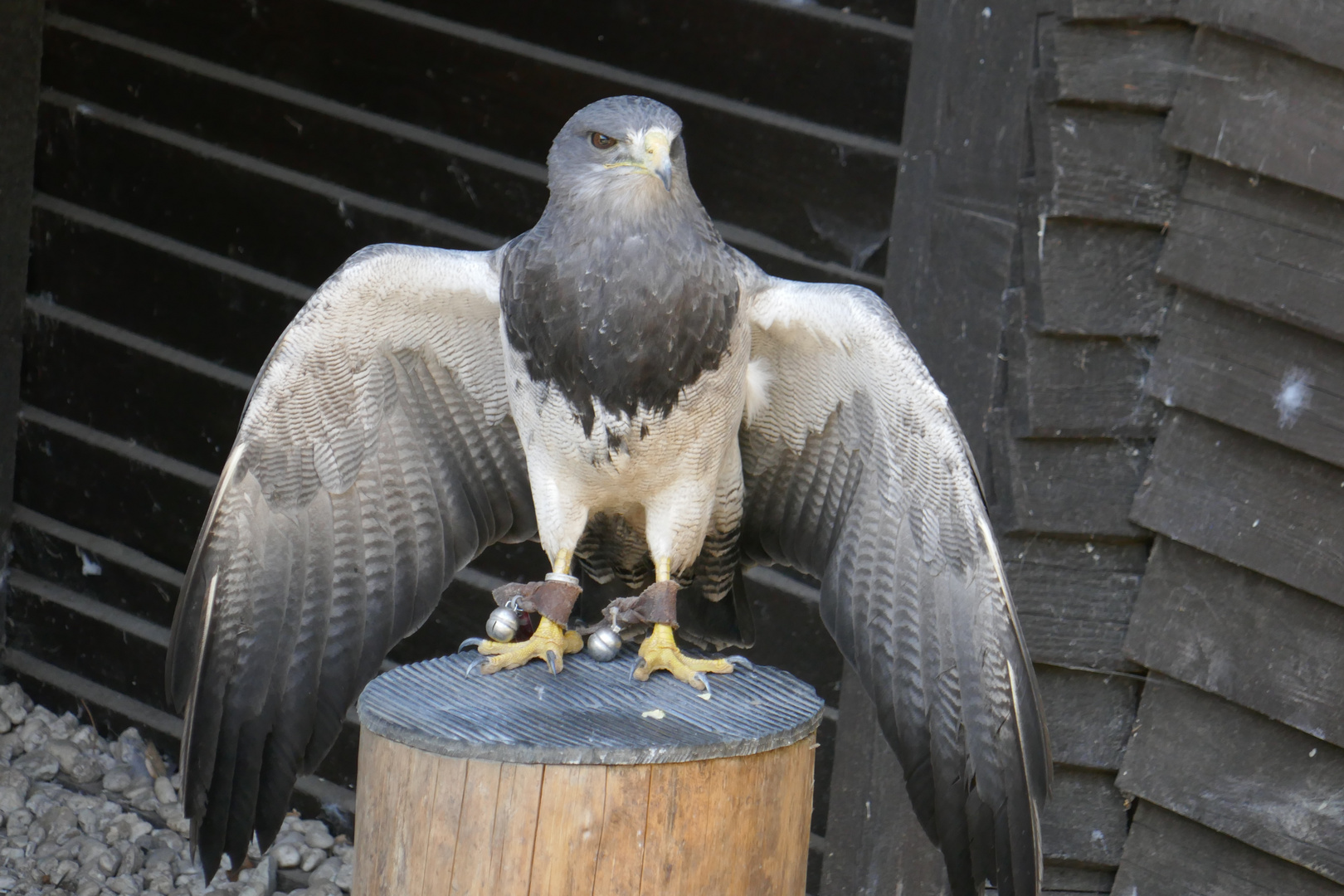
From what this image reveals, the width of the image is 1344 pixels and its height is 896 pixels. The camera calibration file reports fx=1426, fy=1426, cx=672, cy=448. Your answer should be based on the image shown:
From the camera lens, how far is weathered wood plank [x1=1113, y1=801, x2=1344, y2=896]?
10.3 ft

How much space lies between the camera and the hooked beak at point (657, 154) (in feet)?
8.09

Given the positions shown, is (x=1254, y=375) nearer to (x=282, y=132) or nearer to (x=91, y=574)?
(x=282, y=132)

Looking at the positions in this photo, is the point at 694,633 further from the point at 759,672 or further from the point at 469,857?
the point at 469,857

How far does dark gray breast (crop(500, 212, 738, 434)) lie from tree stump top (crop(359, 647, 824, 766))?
54 centimetres

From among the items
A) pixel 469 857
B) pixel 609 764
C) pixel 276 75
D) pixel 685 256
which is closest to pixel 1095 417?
pixel 685 256

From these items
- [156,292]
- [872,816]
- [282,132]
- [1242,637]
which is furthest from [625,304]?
[156,292]

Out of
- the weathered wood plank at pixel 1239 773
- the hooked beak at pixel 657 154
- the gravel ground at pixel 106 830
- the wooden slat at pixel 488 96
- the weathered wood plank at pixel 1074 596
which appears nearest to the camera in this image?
the hooked beak at pixel 657 154

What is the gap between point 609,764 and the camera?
2.25m

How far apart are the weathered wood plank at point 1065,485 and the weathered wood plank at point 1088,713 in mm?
360

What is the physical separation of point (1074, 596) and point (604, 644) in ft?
3.86

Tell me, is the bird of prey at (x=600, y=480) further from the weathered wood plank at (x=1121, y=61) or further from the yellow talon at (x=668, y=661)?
the weathered wood plank at (x=1121, y=61)

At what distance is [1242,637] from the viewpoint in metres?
3.09

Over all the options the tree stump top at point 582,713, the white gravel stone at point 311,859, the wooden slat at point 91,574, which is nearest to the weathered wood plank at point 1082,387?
the tree stump top at point 582,713

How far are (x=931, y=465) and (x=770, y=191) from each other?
1.20 meters
